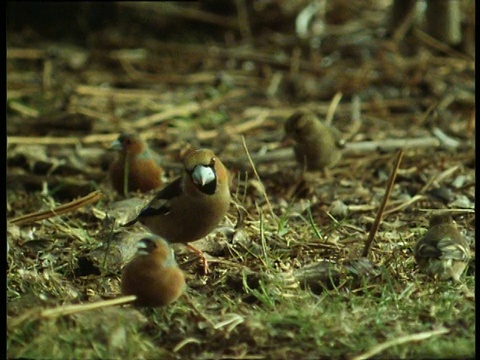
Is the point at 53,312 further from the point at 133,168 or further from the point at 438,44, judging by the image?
the point at 438,44

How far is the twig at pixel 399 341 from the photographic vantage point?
3.54m

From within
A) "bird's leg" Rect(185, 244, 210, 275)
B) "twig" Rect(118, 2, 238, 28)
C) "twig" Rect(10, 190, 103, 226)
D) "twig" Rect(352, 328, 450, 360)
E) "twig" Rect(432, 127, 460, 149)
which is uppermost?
"twig" Rect(352, 328, 450, 360)

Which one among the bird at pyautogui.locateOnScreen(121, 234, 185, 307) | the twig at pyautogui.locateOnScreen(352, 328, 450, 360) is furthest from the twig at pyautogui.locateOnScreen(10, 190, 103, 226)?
the twig at pyautogui.locateOnScreen(352, 328, 450, 360)

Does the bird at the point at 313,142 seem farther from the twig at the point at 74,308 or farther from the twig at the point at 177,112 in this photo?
the twig at the point at 74,308

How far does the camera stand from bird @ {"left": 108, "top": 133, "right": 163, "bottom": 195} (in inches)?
239

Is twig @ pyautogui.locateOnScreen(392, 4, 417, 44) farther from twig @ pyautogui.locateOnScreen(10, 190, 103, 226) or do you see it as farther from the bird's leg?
the bird's leg

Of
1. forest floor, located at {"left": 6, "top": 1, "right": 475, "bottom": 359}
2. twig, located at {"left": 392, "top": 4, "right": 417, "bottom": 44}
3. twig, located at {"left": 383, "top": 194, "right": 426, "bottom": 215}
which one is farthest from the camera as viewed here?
twig, located at {"left": 392, "top": 4, "right": 417, "bottom": 44}

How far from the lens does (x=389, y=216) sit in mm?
5523

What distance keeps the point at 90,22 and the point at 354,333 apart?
7.58 metres

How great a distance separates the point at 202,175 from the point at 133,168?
1.66 metres

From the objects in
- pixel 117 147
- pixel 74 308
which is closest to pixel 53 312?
pixel 74 308

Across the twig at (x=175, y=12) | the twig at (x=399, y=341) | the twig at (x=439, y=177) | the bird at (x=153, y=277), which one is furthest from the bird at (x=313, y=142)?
the twig at (x=175, y=12)

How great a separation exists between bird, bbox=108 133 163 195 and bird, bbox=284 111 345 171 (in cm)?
111

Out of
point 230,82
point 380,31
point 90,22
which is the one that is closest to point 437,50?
point 380,31
